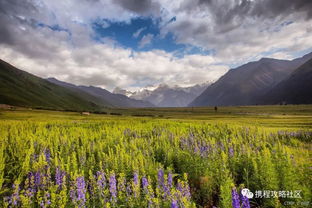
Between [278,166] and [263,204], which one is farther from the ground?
[278,166]

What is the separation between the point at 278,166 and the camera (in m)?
6.72

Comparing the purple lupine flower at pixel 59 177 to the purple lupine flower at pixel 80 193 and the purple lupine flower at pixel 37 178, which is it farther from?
the purple lupine flower at pixel 80 193

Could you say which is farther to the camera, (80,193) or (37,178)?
(37,178)

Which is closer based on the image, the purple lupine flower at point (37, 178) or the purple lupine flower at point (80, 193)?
the purple lupine flower at point (80, 193)

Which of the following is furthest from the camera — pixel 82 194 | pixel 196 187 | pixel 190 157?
pixel 190 157

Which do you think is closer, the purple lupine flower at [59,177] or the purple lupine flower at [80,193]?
the purple lupine flower at [80,193]

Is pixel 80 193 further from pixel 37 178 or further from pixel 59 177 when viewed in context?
pixel 37 178

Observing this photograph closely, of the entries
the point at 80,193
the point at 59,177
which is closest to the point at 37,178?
the point at 59,177

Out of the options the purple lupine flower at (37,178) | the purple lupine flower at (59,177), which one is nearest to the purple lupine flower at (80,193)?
the purple lupine flower at (59,177)

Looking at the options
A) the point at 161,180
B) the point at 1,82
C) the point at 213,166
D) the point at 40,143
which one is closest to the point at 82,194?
the point at 161,180

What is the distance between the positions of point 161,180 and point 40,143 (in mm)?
9091

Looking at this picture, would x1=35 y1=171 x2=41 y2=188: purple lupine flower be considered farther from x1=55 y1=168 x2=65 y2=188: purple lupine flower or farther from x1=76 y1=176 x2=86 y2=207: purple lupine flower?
x1=76 y1=176 x2=86 y2=207: purple lupine flower

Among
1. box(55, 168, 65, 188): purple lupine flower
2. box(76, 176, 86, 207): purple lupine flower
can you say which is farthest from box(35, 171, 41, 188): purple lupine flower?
box(76, 176, 86, 207): purple lupine flower

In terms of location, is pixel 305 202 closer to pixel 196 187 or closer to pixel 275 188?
pixel 275 188
